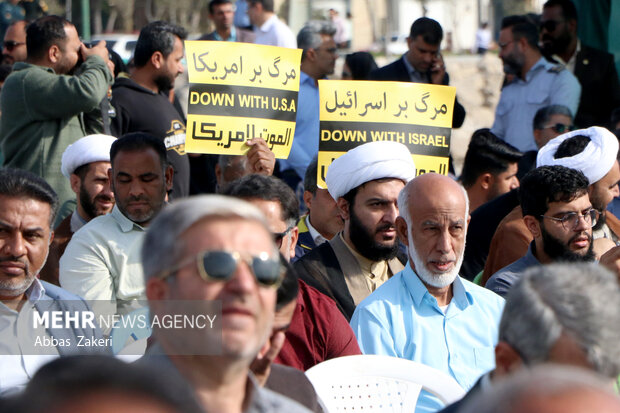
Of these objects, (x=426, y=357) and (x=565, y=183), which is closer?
(x=426, y=357)

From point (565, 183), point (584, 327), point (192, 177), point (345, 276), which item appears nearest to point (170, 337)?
point (584, 327)

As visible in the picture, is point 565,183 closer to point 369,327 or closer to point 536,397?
point 369,327

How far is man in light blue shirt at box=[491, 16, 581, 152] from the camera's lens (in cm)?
786

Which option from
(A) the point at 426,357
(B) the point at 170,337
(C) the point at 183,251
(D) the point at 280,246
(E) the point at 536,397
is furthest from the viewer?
(D) the point at 280,246

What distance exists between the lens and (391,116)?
19.3 feet

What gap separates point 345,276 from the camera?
4699 mm

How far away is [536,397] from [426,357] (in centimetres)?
265

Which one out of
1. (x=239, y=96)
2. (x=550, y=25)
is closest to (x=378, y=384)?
(x=239, y=96)

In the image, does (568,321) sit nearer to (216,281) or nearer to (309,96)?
(216,281)

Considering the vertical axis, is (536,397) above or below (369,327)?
above

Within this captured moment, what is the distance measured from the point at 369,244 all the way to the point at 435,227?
58 cm

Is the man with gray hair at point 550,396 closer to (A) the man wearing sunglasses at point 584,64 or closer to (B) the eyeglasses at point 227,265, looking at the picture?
(B) the eyeglasses at point 227,265

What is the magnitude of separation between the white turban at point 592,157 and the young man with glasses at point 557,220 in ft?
1.65

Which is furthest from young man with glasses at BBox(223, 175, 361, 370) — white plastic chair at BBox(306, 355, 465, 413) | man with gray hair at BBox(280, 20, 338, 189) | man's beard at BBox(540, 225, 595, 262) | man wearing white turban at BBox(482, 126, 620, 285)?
man with gray hair at BBox(280, 20, 338, 189)
